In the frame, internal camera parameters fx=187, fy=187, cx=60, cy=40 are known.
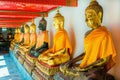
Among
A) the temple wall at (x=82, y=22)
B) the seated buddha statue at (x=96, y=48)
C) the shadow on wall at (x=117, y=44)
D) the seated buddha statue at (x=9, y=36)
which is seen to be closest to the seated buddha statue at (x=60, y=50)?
the temple wall at (x=82, y=22)

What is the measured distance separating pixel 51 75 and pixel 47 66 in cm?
18

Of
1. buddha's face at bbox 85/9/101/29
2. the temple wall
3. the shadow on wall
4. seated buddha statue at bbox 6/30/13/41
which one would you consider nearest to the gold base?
the temple wall

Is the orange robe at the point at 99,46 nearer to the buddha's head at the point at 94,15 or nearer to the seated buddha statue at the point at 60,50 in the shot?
the buddha's head at the point at 94,15

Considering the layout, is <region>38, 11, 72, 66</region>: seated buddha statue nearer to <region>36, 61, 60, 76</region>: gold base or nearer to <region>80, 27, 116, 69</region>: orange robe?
<region>36, 61, 60, 76</region>: gold base

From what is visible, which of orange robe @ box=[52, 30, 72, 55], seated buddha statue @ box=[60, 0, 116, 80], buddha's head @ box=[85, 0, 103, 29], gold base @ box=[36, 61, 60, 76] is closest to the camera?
seated buddha statue @ box=[60, 0, 116, 80]

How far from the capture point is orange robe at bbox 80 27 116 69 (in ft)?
7.10

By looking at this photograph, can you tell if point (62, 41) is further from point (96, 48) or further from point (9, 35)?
point (9, 35)

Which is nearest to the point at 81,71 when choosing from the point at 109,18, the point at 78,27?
the point at 109,18

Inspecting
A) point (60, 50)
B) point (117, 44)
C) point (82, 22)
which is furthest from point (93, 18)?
point (60, 50)

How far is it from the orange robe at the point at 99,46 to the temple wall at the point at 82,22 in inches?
10.9

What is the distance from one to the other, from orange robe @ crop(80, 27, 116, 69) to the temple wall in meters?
0.28

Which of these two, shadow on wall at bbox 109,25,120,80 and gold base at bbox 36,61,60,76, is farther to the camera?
gold base at bbox 36,61,60,76

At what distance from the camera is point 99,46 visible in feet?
7.31

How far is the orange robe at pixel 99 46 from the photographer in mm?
2164
